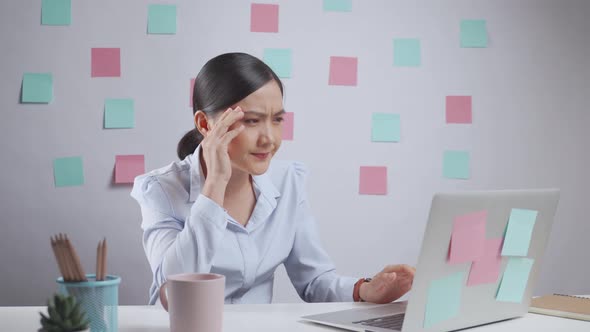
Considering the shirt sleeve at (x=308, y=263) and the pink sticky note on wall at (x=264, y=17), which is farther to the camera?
the pink sticky note on wall at (x=264, y=17)

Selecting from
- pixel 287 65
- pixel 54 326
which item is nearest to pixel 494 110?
pixel 287 65

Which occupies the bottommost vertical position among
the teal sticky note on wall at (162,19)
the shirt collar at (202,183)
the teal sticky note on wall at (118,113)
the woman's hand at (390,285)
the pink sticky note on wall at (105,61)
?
the woman's hand at (390,285)

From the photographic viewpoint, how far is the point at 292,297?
2436mm

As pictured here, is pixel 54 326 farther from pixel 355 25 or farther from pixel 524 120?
pixel 524 120

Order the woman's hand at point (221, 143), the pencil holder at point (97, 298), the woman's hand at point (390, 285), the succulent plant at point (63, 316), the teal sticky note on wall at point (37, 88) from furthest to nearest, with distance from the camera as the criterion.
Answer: the teal sticky note on wall at point (37, 88)
the woman's hand at point (221, 143)
the woman's hand at point (390, 285)
the pencil holder at point (97, 298)
the succulent plant at point (63, 316)

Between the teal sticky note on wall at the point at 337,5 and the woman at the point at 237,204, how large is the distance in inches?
33.3

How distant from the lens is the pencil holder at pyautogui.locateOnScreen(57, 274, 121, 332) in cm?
83

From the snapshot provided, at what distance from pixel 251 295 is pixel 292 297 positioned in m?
0.79

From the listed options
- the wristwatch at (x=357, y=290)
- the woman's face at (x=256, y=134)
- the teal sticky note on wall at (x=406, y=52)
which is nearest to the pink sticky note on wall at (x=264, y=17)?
the teal sticky note on wall at (x=406, y=52)

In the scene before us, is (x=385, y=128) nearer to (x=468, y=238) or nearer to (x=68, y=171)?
(x=68, y=171)

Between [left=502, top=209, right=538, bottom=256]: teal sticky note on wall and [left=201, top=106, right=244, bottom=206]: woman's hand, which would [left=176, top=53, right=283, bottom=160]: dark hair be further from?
[left=502, top=209, right=538, bottom=256]: teal sticky note on wall

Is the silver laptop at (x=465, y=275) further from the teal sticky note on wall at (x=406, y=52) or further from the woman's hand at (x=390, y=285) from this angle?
the teal sticky note on wall at (x=406, y=52)

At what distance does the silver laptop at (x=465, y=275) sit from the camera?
0.93 metres

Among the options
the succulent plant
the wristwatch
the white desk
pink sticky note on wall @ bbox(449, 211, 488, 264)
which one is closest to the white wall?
the wristwatch
